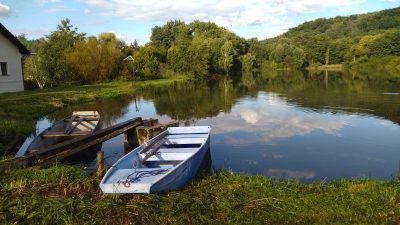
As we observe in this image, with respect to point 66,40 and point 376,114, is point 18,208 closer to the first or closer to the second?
point 376,114

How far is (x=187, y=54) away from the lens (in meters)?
62.5

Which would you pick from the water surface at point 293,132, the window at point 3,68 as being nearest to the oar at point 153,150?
the water surface at point 293,132

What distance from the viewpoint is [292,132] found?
1770 centimetres

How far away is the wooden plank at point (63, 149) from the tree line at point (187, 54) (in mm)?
27753

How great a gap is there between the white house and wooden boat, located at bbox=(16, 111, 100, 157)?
16.3 metres

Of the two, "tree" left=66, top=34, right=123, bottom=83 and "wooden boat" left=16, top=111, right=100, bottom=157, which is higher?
"tree" left=66, top=34, right=123, bottom=83

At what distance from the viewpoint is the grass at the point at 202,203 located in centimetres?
698

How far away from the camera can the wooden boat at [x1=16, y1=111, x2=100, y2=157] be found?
13.7 m

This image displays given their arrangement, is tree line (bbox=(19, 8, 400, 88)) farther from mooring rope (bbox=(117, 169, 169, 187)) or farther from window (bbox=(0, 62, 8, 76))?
mooring rope (bbox=(117, 169, 169, 187))

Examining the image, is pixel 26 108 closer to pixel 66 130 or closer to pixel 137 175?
pixel 66 130

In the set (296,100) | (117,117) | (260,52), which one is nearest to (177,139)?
(117,117)

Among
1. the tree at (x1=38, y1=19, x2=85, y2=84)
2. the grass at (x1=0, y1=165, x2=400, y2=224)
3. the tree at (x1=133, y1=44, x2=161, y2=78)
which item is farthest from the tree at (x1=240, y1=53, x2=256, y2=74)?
the grass at (x1=0, y1=165, x2=400, y2=224)

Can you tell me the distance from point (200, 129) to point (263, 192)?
589 cm

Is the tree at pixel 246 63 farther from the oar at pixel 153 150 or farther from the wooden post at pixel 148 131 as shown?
the oar at pixel 153 150
